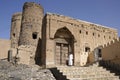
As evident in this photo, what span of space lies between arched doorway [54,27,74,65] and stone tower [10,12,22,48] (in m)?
6.16

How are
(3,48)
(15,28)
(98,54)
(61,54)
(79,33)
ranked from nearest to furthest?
(98,54), (61,54), (79,33), (3,48), (15,28)

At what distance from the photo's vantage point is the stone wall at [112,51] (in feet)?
56.0

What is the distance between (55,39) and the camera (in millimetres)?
21469

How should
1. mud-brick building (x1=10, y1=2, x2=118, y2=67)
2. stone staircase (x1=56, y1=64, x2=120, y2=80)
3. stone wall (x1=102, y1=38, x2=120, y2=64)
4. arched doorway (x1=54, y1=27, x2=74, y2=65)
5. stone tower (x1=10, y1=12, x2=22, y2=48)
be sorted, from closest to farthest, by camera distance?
stone staircase (x1=56, y1=64, x2=120, y2=80) < stone wall (x1=102, y1=38, x2=120, y2=64) < mud-brick building (x1=10, y1=2, x2=118, y2=67) < arched doorway (x1=54, y1=27, x2=74, y2=65) < stone tower (x1=10, y1=12, x2=22, y2=48)

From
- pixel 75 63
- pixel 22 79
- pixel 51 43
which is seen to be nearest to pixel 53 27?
pixel 51 43

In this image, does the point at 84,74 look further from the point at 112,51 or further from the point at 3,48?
the point at 3,48

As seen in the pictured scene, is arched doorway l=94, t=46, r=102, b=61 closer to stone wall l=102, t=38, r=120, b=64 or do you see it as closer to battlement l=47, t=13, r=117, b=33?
stone wall l=102, t=38, r=120, b=64

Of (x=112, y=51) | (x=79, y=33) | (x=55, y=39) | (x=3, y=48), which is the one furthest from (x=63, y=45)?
(x=3, y=48)

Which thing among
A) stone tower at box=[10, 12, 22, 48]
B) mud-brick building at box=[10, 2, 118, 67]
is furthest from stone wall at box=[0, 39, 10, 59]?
mud-brick building at box=[10, 2, 118, 67]

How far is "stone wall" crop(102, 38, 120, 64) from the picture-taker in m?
17.1

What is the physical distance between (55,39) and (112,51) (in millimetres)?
6482

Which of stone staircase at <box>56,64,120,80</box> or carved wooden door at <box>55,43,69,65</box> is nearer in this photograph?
stone staircase at <box>56,64,120,80</box>

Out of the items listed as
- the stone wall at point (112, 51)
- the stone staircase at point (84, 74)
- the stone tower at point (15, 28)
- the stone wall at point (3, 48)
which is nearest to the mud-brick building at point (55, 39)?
the stone wall at point (112, 51)

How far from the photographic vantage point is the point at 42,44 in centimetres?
2136
